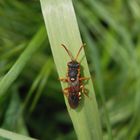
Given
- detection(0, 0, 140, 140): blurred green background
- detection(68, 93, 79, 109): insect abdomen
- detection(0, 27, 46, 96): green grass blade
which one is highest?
detection(0, 27, 46, 96): green grass blade

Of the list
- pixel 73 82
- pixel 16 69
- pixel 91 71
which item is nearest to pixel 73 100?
pixel 73 82

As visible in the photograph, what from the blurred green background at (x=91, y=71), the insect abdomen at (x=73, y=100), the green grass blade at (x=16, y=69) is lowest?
the blurred green background at (x=91, y=71)

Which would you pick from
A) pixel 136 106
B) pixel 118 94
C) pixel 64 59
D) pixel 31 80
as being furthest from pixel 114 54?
pixel 64 59

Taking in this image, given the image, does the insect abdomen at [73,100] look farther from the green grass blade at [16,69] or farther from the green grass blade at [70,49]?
the green grass blade at [16,69]

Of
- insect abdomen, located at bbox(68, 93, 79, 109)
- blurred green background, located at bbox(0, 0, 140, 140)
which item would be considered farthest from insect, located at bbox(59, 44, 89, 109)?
blurred green background, located at bbox(0, 0, 140, 140)

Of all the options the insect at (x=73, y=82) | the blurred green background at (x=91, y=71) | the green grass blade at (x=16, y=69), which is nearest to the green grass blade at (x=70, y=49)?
the insect at (x=73, y=82)

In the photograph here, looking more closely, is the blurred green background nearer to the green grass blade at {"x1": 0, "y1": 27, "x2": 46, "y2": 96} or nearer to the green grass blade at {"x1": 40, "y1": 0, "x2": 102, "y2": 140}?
the green grass blade at {"x1": 0, "y1": 27, "x2": 46, "y2": 96}
